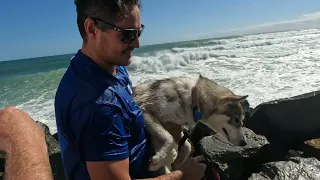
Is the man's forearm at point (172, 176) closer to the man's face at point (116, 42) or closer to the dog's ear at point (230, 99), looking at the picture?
the man's face at point (116, 42)

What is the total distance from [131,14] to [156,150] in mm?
1452

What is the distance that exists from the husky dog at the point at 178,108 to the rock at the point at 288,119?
3800mm

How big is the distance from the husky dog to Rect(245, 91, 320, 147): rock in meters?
3.80

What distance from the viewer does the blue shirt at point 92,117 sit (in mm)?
1728

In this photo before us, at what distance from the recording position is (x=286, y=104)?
7887mm

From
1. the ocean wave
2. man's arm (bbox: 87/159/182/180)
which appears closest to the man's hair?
man's arm (bbox: 87/159/182/180)

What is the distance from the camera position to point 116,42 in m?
1.94

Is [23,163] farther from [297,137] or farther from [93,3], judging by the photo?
[297,137]

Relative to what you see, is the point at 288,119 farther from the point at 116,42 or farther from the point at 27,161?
the point at 27,161

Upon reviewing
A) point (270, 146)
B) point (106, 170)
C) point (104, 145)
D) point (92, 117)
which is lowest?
point (270, 146)

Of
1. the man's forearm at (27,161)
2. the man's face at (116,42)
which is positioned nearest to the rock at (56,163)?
the man's forearm at (27,161)

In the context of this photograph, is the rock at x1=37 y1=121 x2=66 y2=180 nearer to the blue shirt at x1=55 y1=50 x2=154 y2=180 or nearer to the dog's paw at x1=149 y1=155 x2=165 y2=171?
the dog's paw at x1=149 y1=155 x2=165 y2=171

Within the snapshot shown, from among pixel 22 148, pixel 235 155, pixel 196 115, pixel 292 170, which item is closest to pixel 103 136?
pixel 22 148

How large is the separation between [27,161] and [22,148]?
0.53 ft
